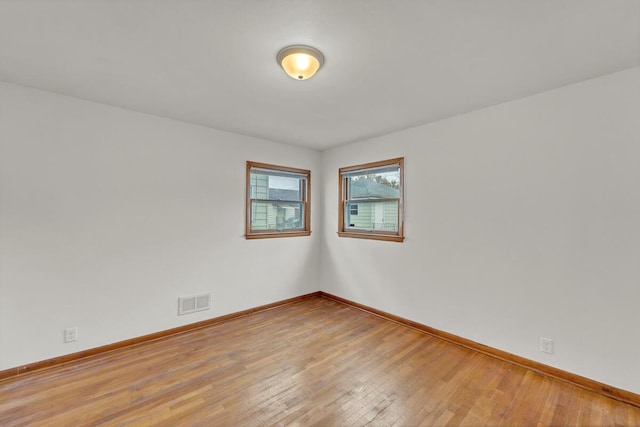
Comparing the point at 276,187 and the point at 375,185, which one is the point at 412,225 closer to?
the point at 375,185

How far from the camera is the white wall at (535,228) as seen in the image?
2.13 m

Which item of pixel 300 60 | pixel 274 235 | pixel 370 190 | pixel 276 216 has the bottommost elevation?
pixel 274 235

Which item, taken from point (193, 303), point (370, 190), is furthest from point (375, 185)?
point (193, 303)

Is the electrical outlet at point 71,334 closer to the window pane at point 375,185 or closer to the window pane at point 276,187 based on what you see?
the window pane at point 276,187

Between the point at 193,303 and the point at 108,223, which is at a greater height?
the point at 108,223

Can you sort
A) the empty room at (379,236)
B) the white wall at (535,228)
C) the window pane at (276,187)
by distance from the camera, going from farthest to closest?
the window pane at (276,187), the white wall at (535,228), the empty room at (379,236)

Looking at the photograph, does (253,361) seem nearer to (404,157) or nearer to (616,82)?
(404,157)

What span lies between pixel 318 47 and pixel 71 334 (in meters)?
3.35

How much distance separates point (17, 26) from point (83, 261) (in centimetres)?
195

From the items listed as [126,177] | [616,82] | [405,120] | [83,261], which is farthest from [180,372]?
[616,82]

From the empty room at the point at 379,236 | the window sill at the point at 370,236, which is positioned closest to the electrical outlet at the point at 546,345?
the empty room at the point at 379,236

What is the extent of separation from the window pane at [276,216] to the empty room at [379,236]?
0.41m

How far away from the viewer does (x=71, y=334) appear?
8.52ft

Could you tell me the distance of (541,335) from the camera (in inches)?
97.2
